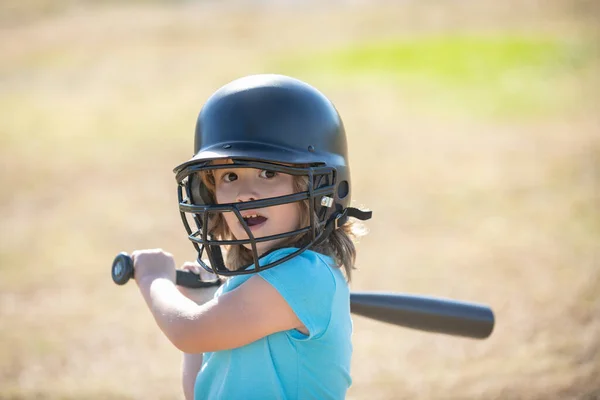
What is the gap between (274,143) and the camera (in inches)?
93.7

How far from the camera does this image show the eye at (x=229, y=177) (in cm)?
242

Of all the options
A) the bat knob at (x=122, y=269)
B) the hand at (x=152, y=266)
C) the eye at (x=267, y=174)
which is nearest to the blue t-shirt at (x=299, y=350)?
the eye at (x=267, y=174)

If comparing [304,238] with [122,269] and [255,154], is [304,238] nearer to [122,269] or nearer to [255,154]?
[255,154]

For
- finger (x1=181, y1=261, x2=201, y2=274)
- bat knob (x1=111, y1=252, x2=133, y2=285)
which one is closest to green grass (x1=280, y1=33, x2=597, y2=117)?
finger (x1=181, y1=261, x2=201, y2=274)

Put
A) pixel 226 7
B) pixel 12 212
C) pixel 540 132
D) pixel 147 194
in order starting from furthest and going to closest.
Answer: pixel 226 7 → pixel 540 132 → pixel 147 194 → pixel 12 212

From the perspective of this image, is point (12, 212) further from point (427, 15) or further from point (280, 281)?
point (427, 15)

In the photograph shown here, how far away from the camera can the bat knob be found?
2646 millimetres

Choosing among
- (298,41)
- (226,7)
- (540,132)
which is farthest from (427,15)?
(540,132)

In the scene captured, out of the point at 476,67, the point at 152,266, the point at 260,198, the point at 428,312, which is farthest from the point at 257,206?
the point at 476,67

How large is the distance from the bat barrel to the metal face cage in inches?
29.2

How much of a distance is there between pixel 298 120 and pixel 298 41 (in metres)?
21.0

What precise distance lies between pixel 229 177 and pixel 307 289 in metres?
0.50

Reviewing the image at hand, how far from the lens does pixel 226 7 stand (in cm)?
3119

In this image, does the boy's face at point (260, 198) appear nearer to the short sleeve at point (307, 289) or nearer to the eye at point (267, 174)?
the eye at point (267, 174)
